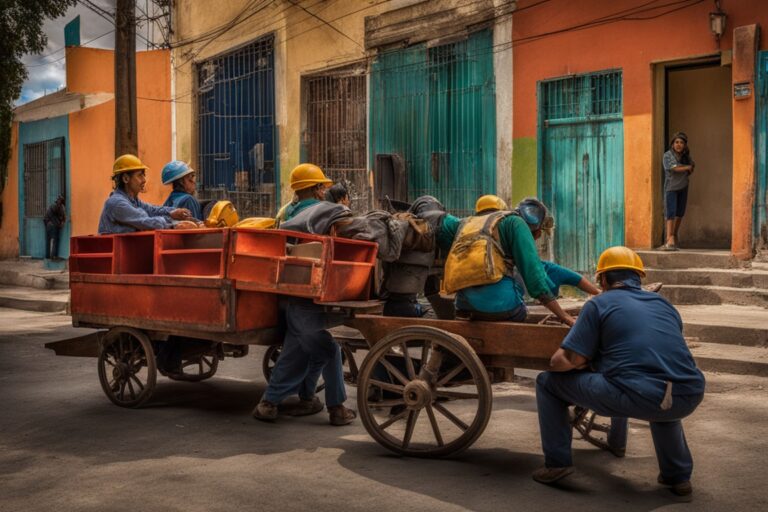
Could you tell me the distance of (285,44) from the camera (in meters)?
18.5

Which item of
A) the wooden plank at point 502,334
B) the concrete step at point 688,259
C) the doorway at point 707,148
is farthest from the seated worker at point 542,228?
the doorway at point 707,148

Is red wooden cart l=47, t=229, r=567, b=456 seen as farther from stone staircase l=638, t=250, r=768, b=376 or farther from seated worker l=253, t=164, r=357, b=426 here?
stone staircase l=638, t=250, r=768, b=376

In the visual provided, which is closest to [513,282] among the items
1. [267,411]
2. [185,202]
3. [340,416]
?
[340,416]

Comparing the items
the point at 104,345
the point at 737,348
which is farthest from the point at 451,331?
the point at 737,348

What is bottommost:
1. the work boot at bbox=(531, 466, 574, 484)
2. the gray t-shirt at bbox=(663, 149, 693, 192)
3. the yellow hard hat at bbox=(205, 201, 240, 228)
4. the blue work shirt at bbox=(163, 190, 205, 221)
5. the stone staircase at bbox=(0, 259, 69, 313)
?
the work boot at bbox=(531, 466, 574, 484)

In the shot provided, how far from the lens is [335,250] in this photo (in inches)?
252

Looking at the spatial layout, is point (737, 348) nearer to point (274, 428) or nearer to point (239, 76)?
point (274, 428)

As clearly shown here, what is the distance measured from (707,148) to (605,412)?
10593mm

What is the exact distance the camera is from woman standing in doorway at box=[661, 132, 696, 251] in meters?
12.4

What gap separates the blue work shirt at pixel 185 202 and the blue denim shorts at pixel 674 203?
6.53m

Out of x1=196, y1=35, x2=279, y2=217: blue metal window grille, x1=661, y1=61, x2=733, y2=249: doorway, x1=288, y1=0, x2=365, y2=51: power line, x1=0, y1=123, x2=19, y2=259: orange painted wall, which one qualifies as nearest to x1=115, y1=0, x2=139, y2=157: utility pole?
x1=288, y1=0, x2=365, y2=51: power line

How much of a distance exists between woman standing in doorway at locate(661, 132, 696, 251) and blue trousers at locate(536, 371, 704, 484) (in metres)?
7.81

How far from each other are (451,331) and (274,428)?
1.59 m

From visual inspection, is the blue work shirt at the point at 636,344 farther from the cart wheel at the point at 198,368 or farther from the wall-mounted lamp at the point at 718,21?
the wall-mounted lamp at the point at 718,21
